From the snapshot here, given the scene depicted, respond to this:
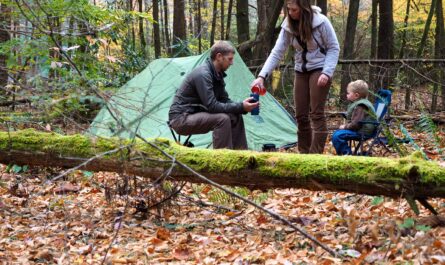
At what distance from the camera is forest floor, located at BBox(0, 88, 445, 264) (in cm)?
296

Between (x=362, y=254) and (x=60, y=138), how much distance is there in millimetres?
2692

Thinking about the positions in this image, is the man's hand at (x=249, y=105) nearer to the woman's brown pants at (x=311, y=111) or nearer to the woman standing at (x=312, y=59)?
the woman standing at (x=312, y=59)

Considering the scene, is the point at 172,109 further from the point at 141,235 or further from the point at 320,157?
the point at 320,157

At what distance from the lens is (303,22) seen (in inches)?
195

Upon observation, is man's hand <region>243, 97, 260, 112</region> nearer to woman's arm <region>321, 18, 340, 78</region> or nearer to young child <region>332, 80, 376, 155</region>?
woman's arm <region>321, 18, 340, 78</region>

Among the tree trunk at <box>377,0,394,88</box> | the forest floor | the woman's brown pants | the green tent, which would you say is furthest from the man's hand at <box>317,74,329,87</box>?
the tree trunk at <box>377,0,394,88</box>

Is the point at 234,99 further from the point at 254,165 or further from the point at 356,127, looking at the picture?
the point at 254,165

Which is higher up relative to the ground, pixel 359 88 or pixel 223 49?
pixel 223 49

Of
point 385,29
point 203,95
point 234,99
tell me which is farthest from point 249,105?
point 385,29

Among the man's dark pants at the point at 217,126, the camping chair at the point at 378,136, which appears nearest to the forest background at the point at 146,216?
the man's dark pants at the point at 217,126

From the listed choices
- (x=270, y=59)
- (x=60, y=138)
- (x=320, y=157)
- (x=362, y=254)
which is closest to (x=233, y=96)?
(x=270, y=59)

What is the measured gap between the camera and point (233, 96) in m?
7.04

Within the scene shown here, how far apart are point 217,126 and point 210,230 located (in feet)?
4.65

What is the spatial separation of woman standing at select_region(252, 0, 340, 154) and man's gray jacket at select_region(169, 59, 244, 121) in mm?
401
